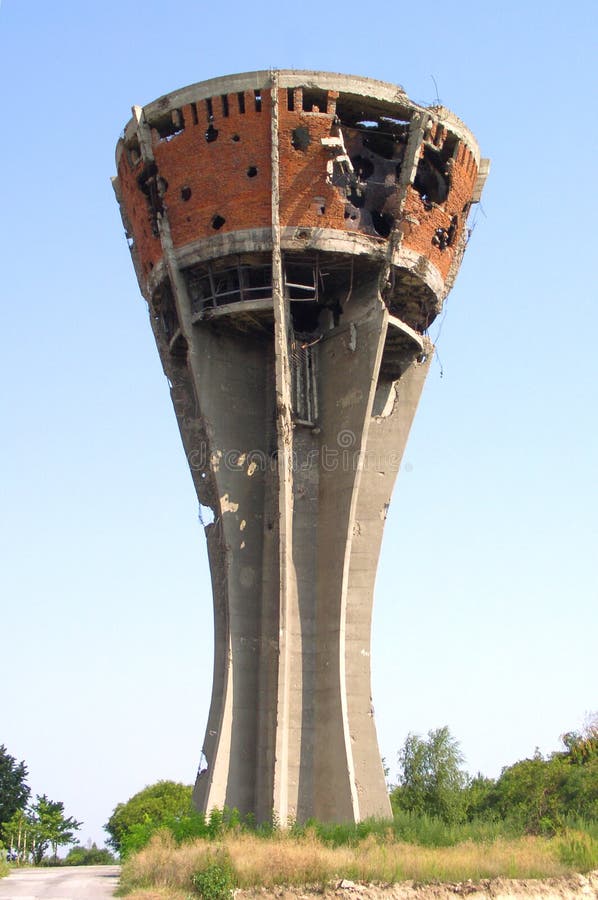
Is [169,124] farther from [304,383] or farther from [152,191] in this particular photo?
[304,383]

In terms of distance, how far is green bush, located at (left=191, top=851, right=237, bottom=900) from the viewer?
1174 cm

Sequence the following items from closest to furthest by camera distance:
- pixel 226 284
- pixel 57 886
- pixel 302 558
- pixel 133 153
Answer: pixel 57 886, pixel 302 558, pixel 226 284, pixel 133 153

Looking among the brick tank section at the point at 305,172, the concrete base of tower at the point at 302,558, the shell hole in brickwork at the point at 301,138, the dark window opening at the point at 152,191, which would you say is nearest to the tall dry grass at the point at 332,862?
the concrete base of tower at the point at 302,558

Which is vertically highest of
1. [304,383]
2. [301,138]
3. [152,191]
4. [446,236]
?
[152,191]

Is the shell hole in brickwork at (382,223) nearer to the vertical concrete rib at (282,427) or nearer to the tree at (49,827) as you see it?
the vertical concrete rib at (282,427)

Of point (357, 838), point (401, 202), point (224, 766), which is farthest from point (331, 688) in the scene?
point (401, 202)

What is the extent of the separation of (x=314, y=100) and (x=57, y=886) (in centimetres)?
1305

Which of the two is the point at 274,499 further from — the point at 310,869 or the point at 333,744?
the point at 310,869

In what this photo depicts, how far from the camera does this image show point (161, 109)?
1891 cm

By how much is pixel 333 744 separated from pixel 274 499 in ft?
14.0

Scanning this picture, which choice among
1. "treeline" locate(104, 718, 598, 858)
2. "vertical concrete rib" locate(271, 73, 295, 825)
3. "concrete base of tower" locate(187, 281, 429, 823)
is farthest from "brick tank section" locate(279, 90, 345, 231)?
"treeline" locate(104, 718, 598, 858)

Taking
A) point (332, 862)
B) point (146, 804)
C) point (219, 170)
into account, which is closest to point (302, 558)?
point (332, 862)

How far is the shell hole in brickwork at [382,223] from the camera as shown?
62.1 feet

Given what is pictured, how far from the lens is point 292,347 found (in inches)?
749
